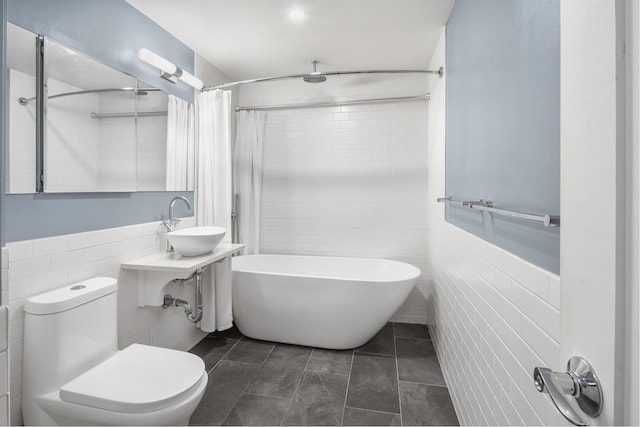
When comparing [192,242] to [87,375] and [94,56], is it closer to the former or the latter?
[87,375]

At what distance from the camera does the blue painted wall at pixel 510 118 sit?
2.88 ft

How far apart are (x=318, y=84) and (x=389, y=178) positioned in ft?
4.18

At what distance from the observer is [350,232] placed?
3.27 m

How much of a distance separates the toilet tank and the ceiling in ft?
6.17

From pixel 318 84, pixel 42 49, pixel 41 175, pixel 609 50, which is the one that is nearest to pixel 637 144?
pixel 609 50

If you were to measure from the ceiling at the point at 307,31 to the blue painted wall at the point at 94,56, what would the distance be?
0.16m

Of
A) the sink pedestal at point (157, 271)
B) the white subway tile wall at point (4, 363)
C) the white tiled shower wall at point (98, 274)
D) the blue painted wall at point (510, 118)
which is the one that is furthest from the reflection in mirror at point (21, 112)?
the blue painted wall at point (510, 118)

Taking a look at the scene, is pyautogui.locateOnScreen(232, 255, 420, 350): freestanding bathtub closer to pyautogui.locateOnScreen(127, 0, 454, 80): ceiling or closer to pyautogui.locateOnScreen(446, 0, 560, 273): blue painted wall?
pyautogui.locateOnScreen(446, 0, 560, 273): blue painted wall

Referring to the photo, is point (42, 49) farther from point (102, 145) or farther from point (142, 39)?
point (142, 39)

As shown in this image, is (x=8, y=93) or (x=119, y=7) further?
(x=119, y=7)

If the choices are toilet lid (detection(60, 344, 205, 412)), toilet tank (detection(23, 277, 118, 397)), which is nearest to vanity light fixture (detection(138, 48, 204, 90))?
toilet tank (detection(23, 277, 118, 397))

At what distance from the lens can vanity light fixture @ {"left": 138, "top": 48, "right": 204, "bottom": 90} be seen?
2.00 metres

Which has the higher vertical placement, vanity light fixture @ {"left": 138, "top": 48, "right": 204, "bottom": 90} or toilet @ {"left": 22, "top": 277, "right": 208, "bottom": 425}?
vanity light fixture @ {"left": 138, "top": 48, "right": 204, "bottom": 90}

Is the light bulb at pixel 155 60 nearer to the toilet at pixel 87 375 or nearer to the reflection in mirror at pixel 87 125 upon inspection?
the reflection in mirror at pixel 87 125
